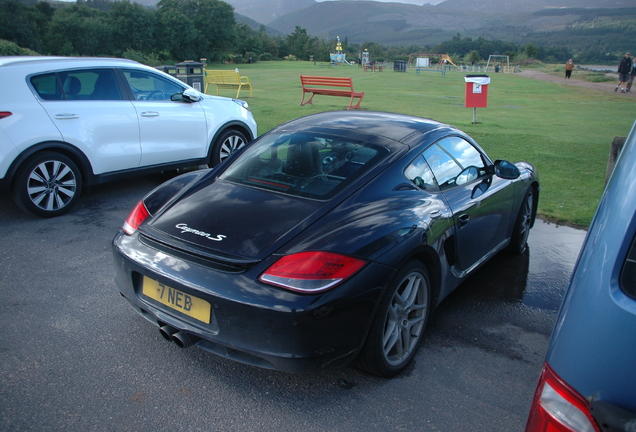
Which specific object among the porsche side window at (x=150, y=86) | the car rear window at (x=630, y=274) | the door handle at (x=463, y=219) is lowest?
the door handle at (x=463, y=219)

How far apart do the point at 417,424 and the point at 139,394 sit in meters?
1.48

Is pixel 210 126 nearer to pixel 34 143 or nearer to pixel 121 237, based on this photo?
pixel 34 143

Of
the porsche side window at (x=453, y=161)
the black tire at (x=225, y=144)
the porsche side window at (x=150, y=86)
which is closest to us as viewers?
the porsche side window at (x=453, y=161)

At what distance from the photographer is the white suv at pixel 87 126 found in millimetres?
5371

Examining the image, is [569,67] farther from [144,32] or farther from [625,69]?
[144,32]

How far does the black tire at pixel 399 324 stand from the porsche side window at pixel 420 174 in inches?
22.7

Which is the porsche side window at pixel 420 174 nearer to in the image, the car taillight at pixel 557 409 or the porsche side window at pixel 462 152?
the porsche side window at pixel 462 152

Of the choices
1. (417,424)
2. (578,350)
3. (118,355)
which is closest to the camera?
(578,350)

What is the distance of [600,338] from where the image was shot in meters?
1.31

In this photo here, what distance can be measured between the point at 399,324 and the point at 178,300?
125cm

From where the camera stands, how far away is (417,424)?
8.23 ft

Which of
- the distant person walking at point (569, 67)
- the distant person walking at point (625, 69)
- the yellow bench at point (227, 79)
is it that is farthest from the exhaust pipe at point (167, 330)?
the distant person walking at point (569, 67)

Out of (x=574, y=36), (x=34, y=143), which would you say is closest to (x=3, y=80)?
(x=34, y=143)

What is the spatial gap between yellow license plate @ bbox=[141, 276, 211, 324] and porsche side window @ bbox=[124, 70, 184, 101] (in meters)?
4.36
